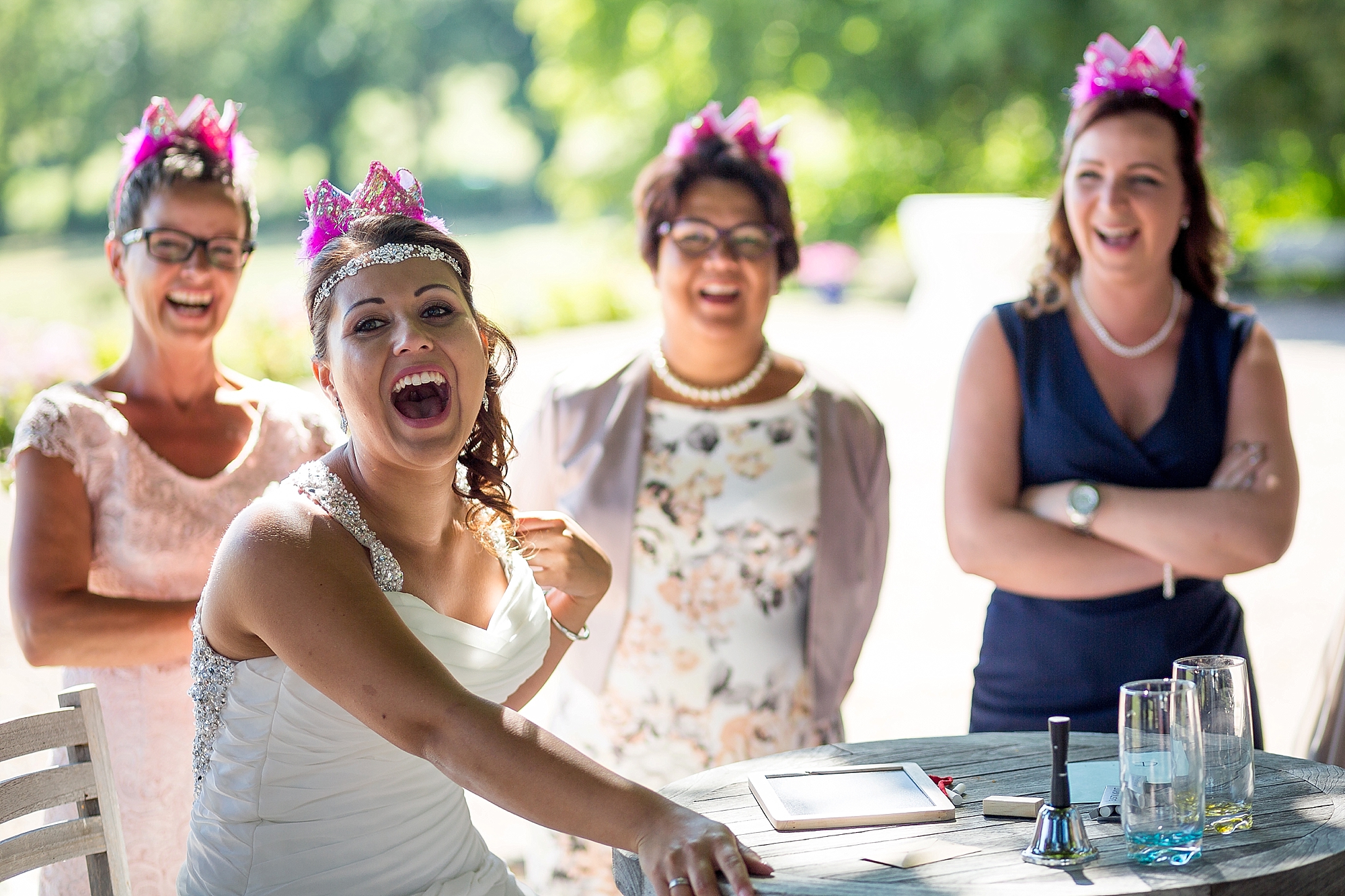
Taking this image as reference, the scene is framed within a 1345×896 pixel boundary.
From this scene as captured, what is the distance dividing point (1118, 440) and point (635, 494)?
119 cm

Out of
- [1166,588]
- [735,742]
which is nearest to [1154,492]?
[1166,588]

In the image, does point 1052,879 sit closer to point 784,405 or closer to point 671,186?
point 784,405

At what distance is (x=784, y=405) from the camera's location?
11.2 ft

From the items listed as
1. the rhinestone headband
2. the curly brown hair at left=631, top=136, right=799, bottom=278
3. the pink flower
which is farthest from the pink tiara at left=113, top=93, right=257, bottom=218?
the pink flower

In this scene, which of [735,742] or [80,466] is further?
[735,742]

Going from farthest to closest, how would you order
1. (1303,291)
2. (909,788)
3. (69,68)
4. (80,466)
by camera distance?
1. (69,68)
2. (1303,291)
3. (80,466)
4. (909,788)

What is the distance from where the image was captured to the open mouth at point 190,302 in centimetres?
288

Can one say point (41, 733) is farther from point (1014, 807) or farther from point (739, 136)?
point (739, 136)

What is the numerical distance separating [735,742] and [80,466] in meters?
1.68

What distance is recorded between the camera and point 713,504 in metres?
3.33

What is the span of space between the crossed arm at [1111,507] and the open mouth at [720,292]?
0.66 m

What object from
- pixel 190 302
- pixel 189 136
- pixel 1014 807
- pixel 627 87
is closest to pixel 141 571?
pixel 190 302

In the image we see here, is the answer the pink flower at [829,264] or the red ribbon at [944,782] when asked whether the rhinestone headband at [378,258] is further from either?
the pink flower at [829,264]

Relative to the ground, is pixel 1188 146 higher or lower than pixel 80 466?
higher
